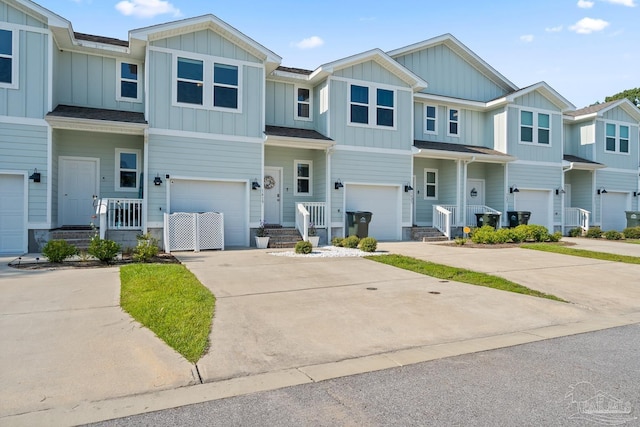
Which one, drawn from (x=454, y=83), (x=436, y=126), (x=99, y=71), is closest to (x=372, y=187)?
(x=436, y=126)

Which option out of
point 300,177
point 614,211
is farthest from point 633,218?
point 300,177

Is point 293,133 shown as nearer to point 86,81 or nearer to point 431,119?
point 86,81

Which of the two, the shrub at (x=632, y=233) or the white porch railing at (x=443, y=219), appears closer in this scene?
the white porch railing at (x=443, y=219)

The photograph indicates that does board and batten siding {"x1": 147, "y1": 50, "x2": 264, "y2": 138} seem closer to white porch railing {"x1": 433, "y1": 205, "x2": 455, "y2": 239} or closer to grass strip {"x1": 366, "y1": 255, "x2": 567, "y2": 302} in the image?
grass strip {"x1": 366, "y1": 255, "x2": 567, "y2": 302}

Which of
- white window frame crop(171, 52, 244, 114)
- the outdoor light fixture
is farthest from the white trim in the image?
the outdoor light fixture

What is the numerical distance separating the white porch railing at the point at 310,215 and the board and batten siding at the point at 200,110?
2.79m

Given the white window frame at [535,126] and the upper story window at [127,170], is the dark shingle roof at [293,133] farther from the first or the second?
the white window frame at [535,126]

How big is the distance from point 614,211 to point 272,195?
18.0m

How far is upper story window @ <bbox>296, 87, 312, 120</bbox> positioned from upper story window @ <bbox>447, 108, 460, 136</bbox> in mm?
6481

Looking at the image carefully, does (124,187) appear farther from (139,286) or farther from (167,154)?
(139,286)

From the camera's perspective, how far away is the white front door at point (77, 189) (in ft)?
42.9

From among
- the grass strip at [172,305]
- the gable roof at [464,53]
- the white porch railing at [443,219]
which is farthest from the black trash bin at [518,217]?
the grass strip at [172,305]

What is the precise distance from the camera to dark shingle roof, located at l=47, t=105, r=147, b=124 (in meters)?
11.7

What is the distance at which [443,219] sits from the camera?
664 inches
